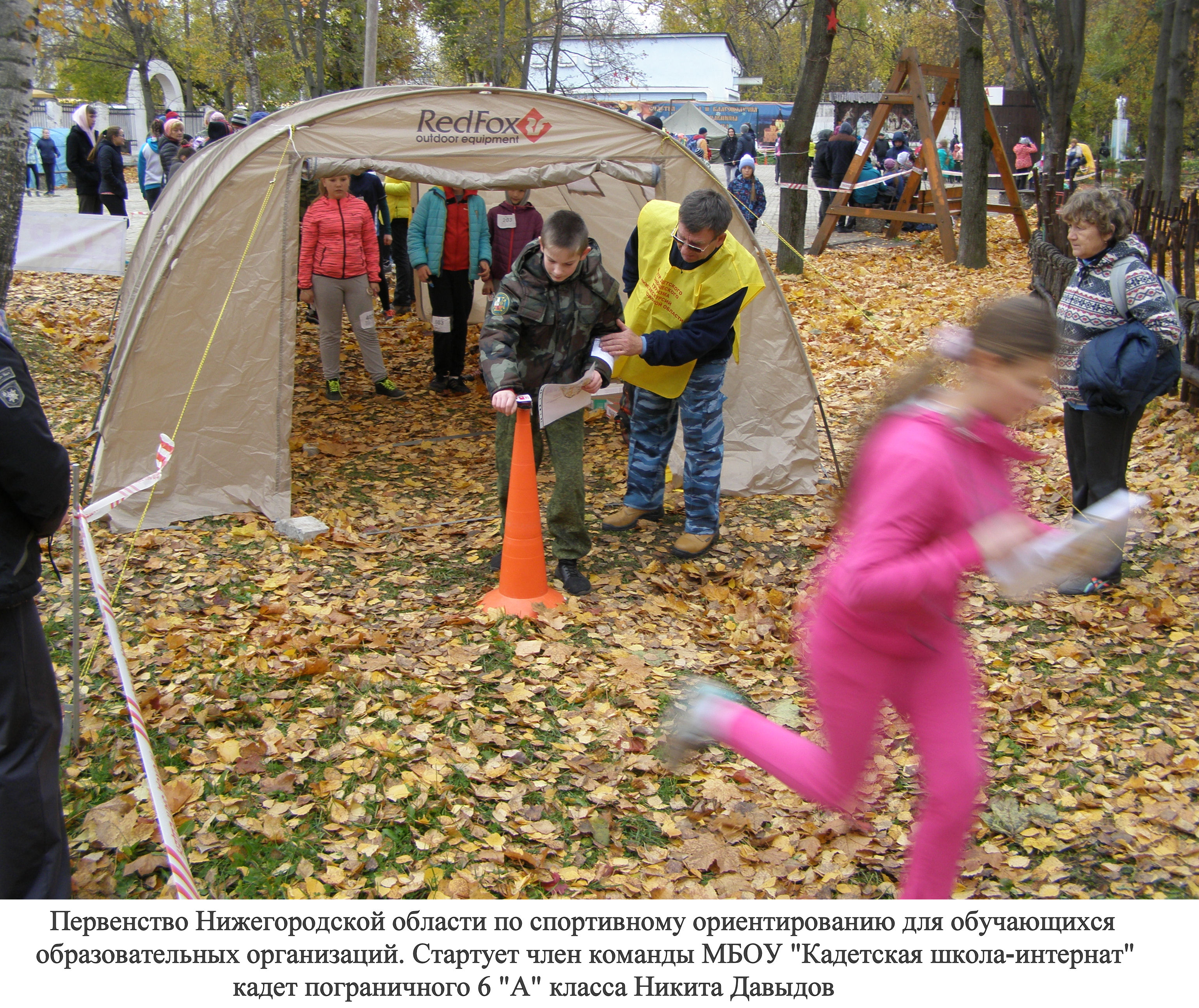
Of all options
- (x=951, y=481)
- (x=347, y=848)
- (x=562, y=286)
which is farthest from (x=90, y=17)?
(x=951, y=481)

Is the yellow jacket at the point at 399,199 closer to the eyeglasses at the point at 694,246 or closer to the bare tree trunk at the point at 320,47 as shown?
the eyeglasses at the point at 694,246

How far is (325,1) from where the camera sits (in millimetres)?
19562

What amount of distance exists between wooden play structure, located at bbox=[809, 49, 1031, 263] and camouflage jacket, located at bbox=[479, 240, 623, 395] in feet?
39.5

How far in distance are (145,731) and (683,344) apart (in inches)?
128

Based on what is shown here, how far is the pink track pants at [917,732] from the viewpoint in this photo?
2398 mm

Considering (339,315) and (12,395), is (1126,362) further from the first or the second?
(339,315)

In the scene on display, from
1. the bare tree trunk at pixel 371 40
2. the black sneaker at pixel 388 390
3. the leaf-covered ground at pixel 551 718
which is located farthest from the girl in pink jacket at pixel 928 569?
the bare tree trunk at pixel 371 40

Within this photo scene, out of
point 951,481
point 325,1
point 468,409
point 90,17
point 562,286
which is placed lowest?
point 468,409

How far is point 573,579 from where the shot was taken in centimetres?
536

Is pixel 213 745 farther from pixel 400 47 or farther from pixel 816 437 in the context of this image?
pixel 400 47

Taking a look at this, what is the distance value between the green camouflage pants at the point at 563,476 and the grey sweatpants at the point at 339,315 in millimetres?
3722

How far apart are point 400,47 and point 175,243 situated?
82.1 feet

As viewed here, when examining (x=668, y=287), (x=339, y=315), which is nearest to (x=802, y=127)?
(x=339, y=315)

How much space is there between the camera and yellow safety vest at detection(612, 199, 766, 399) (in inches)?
209
